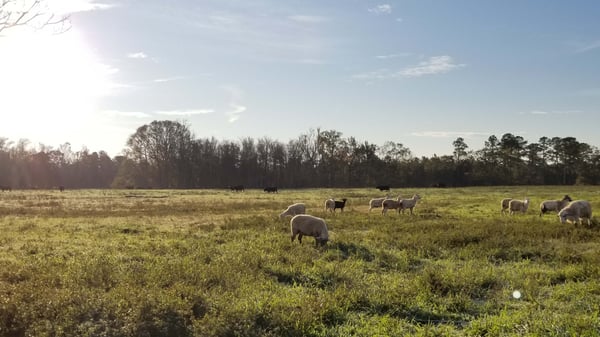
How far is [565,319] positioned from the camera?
7367mm

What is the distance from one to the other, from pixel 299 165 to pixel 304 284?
10016 centimetres

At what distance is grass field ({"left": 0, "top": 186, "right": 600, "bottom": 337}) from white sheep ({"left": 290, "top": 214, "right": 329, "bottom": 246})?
18.7 inches

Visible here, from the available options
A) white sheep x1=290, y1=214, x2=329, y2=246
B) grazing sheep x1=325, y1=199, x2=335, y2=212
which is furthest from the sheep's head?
grazing sheep x1=325, y1=199, x2=335, y2=212

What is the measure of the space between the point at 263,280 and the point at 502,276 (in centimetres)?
585

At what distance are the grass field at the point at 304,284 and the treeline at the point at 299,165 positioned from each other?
8430 cm

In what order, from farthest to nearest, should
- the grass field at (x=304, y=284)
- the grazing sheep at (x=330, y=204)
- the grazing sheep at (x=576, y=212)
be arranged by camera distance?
1. the grazing sheep at (x=330, y=204)
2. the grazing sheep at (x=576, y=212)
3. the grass field at (x=304, y=284)

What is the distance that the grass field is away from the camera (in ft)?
23.7

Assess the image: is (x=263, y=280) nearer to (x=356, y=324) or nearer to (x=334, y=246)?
(x=356, y=324)

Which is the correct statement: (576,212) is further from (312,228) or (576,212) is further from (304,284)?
(304,284)

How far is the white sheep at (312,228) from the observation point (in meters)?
15.5

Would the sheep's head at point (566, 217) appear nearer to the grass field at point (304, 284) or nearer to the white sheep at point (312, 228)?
the grass field at point (304, 284)

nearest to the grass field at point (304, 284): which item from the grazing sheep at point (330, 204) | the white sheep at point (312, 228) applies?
the white sheep at point (312, 228)

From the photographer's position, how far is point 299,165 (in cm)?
11031

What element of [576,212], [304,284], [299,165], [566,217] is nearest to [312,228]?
[304,284]
